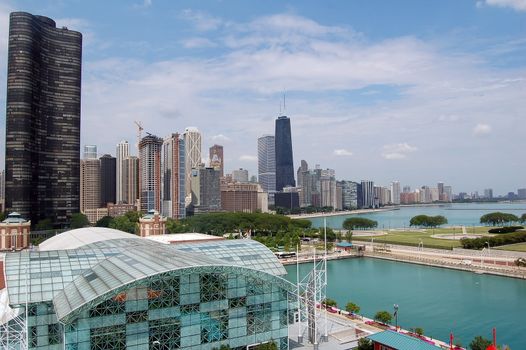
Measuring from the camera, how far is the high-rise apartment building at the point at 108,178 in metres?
190

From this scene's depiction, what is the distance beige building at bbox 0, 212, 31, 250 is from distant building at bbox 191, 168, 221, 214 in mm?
101623

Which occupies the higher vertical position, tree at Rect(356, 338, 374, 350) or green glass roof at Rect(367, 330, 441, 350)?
green glass roof at Rect(367, 330, 441, 350)

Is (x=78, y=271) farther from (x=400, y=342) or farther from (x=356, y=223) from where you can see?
(x=356, y=223)

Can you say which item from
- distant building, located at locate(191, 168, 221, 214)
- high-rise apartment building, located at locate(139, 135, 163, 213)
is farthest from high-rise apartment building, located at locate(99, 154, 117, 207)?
high-rise apartment building, located at locate(139, 135, 163, 213)

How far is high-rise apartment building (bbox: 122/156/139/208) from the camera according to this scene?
599 ft

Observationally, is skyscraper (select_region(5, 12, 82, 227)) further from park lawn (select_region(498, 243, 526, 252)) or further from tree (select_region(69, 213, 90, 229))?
park lawn (select_region(498, 243, 526, 252))

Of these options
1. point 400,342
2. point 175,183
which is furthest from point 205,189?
point 400,342

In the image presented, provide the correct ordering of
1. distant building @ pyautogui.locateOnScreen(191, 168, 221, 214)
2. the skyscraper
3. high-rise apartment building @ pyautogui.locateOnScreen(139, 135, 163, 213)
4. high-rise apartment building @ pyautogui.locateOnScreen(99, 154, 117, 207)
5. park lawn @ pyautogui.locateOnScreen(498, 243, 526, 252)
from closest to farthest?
park lawn @ pyautogui.locateOnScreen(498, 243, 526, 252), the skyscraper, high-rise apartment building @ pyautogui.locateOnScreen(139, 135, 163, 213), distant building @ pyautogui.locateOnScreen(191, 168, 221, 214), high-rise apartment building @ pyautogui.locateOnScreen(99, 154, 117, 207)

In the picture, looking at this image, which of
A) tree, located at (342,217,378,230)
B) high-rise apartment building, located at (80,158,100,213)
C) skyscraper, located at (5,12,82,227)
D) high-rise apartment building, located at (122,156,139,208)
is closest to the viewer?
skyscraper, located at (5,12,82,227)

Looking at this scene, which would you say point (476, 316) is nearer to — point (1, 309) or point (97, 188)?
point (1, 309)

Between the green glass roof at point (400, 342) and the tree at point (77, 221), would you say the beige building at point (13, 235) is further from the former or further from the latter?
the green glass roof at point (400, 342)

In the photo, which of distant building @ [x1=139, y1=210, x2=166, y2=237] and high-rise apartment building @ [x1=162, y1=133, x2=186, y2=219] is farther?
high-rise apartment building @ [x1=162, y1=133, x2=186, y2=219]

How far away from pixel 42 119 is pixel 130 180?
296 feet

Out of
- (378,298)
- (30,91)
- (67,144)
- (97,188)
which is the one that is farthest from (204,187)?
(378,298)
